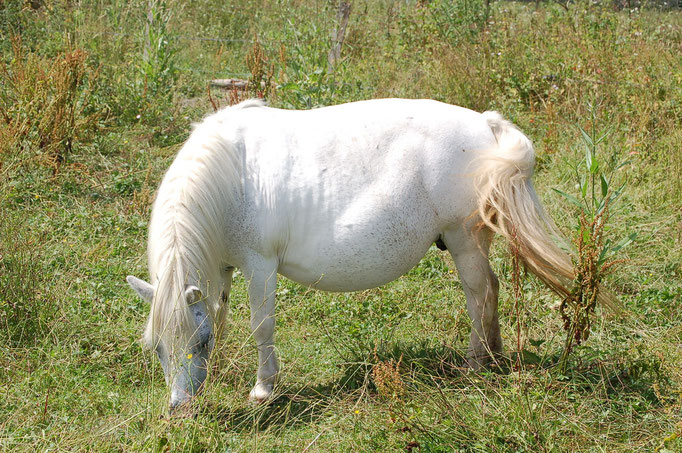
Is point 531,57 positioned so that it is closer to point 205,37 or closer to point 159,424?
point 205,37

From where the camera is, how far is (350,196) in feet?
11.0

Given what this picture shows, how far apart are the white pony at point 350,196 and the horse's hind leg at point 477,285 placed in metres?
0.01

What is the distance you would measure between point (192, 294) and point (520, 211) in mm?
1710

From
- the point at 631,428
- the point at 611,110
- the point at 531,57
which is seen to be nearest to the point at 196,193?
the point at 631,428

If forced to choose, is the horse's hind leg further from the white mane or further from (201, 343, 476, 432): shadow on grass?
the white mane

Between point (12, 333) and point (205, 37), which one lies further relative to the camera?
point (205, 37)

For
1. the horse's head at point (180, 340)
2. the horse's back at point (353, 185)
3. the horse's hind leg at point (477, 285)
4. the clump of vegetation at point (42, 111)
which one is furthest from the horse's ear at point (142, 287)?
the clump of vegetation at point (42, 111)

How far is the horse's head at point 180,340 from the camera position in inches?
114

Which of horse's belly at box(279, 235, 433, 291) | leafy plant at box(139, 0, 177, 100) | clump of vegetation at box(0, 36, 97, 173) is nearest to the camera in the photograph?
horse's belly at box(279, 235, 433, 291)

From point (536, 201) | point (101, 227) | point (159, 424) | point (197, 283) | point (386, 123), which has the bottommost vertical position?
point (101, 227)

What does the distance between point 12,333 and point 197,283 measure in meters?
1.55

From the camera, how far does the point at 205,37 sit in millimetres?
10602

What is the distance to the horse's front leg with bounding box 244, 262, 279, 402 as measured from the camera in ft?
10.9

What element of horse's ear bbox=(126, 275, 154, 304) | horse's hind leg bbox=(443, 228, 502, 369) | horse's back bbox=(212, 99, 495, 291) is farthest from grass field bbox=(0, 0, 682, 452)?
horse's back bbox=(212, 99, 495, 291)
